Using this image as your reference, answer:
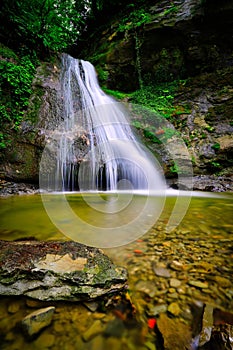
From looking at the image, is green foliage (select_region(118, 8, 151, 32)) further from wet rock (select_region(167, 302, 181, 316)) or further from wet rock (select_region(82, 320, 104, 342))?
wet rock (select_region(82, 320, 104, 342))

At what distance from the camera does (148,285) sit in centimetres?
126

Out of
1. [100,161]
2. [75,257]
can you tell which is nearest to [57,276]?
[75,257]

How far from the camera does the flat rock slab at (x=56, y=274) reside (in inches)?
43.7

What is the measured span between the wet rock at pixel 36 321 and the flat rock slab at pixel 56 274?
0.33 feet

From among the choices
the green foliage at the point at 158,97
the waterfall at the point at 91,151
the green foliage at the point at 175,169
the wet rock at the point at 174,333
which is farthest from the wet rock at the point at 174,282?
the green foliage at the point at 158,97

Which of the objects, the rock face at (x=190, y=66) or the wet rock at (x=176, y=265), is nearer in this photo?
the wet rock at (x=176, y=265)

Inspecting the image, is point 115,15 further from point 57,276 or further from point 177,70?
point 57,276

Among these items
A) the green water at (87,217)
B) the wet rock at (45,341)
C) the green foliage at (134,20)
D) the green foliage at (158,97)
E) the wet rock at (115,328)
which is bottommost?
the wet rock at (45,341)

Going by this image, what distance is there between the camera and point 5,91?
5492mm

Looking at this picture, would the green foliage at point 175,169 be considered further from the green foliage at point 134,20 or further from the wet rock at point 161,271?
the green foliage at point 134,20

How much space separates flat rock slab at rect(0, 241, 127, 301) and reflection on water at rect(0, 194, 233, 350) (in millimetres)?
65

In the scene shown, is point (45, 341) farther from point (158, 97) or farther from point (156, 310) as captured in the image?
point (158, 97)

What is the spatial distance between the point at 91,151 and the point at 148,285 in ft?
16.1

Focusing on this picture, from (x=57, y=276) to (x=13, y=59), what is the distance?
24.0 ft
